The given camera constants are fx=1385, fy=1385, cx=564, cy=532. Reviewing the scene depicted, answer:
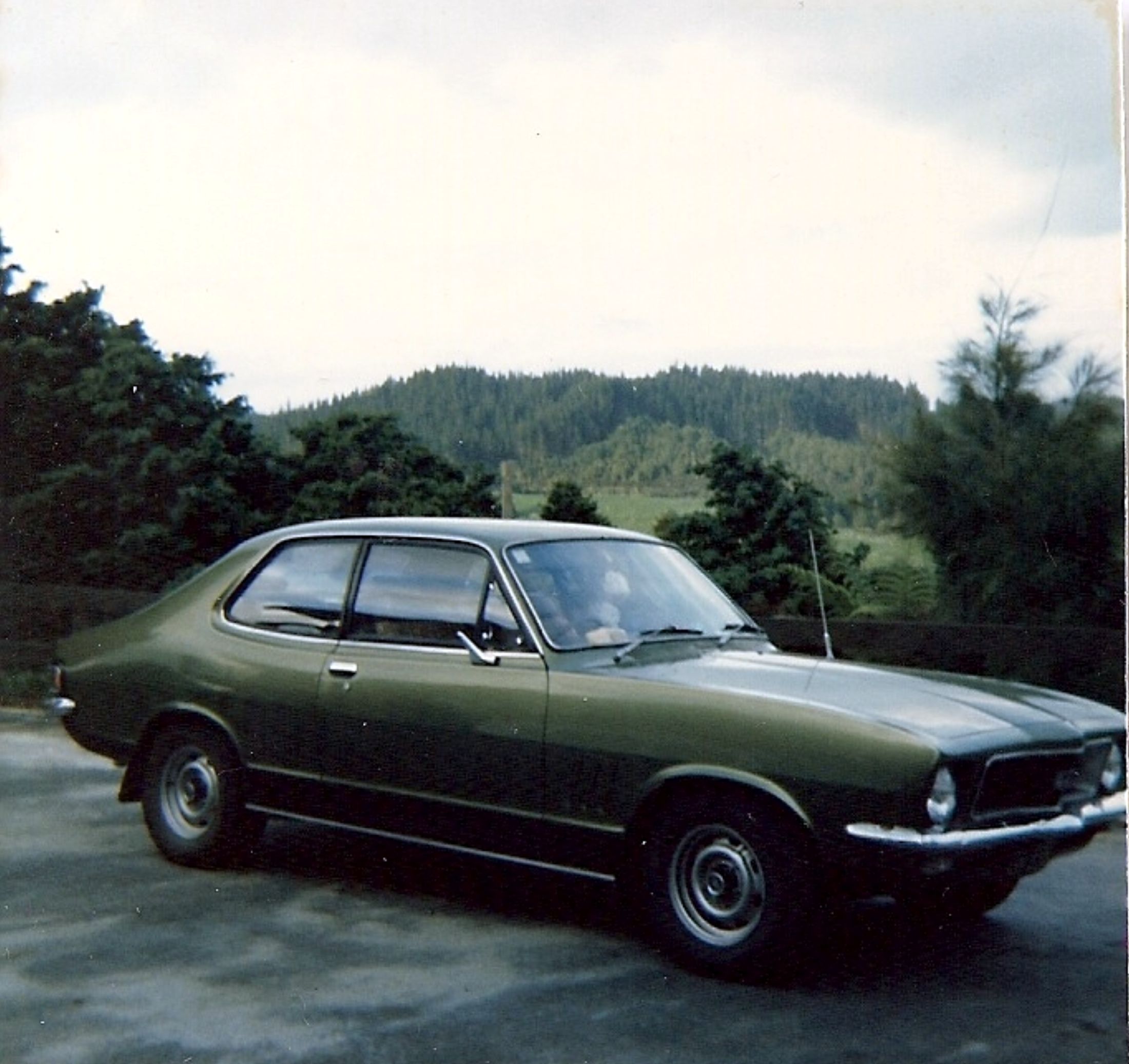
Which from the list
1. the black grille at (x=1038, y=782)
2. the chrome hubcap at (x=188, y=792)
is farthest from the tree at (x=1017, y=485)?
the chrome hubcap at (x=188, y=792)

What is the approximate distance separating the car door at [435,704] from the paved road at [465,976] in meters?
0.43

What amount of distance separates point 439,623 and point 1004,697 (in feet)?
6.80

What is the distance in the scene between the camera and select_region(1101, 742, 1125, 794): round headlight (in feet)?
15.6

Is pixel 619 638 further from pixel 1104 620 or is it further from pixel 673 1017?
pixel 1104 620

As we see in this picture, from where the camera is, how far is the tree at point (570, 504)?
26.6 feet

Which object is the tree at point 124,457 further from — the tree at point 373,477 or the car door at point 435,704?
the car door at point 435,704

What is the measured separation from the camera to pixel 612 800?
15.2 ft

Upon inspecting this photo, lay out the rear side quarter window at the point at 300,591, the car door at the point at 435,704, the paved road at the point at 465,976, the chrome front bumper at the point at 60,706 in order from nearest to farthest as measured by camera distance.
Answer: the paved road at the point at 465,976
the car door at the point at 435,704
the rear side quarter window at the point at 300,591
the chrome front bumper at the point at 60,706

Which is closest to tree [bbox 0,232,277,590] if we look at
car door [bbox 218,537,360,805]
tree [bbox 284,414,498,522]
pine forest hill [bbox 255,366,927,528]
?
tree [bbox 284,414,498,522]

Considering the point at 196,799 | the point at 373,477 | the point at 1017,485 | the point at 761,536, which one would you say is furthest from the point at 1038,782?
the point at 373,477

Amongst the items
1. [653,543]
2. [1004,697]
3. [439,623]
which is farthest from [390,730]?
[1004,697]

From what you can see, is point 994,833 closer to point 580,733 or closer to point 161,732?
point 580,733

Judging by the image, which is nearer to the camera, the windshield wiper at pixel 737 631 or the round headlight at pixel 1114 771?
the round headlight at pixel 1114 771

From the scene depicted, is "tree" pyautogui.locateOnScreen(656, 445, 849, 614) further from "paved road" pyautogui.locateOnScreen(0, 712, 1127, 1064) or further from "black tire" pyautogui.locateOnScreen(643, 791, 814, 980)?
"black tire" pyautogui.locateOnScreen(643, 791, 814, 980)
